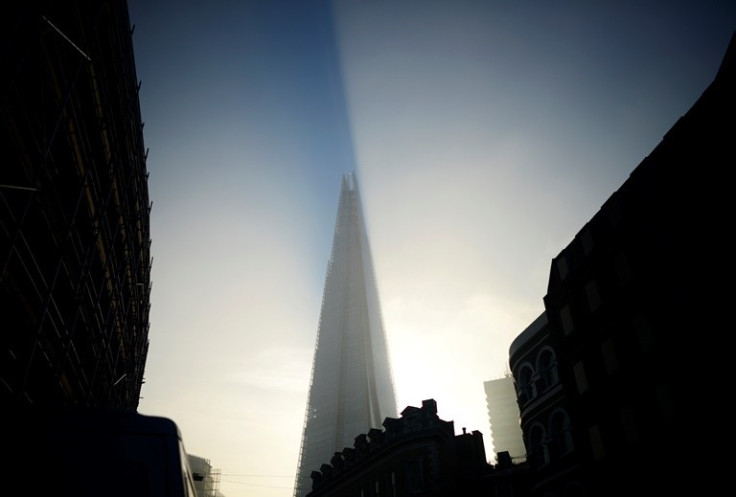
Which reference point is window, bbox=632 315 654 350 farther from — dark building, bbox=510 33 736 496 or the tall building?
the tall building

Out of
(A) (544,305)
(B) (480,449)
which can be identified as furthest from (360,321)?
(A) (544,305)

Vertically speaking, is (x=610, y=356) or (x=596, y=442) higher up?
(x=610, y=356)

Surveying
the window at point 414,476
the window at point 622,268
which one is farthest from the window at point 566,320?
the window at point 414,476

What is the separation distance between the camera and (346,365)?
443ft

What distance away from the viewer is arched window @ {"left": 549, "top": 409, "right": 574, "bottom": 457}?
70.7ft

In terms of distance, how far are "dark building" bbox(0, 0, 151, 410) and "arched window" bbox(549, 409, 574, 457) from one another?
19.6 m

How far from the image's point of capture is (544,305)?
24875mm

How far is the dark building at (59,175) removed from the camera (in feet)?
31.6

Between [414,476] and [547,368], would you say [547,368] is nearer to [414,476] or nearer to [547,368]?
[547,368]

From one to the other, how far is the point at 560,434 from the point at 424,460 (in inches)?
531

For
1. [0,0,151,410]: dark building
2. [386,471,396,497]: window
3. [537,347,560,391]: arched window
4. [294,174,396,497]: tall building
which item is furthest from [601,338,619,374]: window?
[294,174,396,497]: tall building

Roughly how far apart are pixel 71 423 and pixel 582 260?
21.4 metres

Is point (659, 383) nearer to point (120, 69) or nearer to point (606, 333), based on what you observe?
point (606, 333)

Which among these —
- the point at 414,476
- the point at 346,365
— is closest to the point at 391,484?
the point at 414,476
